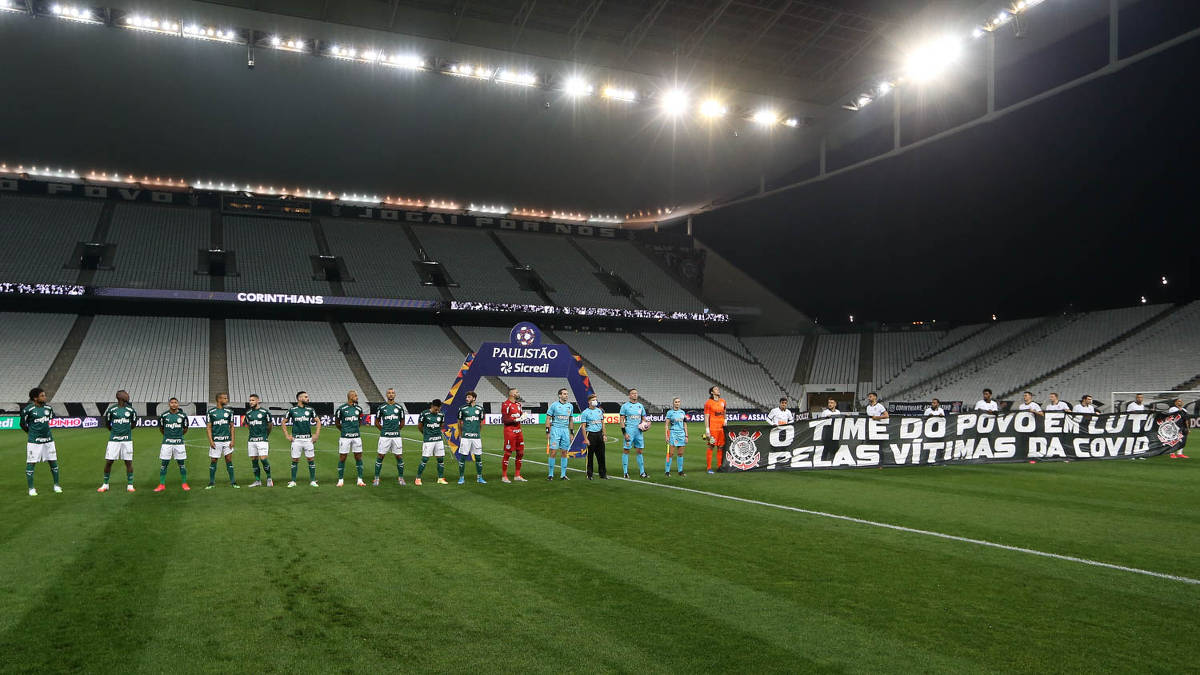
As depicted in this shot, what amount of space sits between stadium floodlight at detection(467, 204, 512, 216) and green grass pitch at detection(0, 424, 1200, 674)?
43.1 m

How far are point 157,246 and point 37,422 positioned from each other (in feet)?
125

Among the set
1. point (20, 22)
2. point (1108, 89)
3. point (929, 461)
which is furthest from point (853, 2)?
point (20, 22)

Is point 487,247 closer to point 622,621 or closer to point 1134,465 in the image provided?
point 1134,465

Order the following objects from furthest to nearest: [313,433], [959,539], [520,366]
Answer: [520,366] < [313,433] < [959,539]

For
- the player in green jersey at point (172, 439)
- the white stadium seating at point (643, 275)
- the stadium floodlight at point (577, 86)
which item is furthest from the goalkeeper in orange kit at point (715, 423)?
the white stadium seating at point (643, 275)

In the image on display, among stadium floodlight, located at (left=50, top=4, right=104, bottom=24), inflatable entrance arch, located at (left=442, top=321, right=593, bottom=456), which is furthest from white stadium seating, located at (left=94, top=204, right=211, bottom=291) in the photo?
inflatable entrance arch, located at (left=442, top=321, right=593, bottom=456)

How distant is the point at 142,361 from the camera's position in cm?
4050

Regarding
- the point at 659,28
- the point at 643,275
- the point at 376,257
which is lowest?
the point at 643,275

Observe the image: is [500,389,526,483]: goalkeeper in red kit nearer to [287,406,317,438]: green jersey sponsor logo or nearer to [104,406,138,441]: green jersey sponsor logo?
[287,406,317,438]: green jersey sponsor logo

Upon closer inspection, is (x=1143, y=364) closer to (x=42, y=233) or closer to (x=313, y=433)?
(x=313, y=433)

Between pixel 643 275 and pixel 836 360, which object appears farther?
pixel 643 275

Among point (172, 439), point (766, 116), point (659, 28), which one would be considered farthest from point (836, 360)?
point (172, 439)

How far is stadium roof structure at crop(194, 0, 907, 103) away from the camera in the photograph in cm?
2789

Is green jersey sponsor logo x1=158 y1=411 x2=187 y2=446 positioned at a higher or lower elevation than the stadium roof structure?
lower
